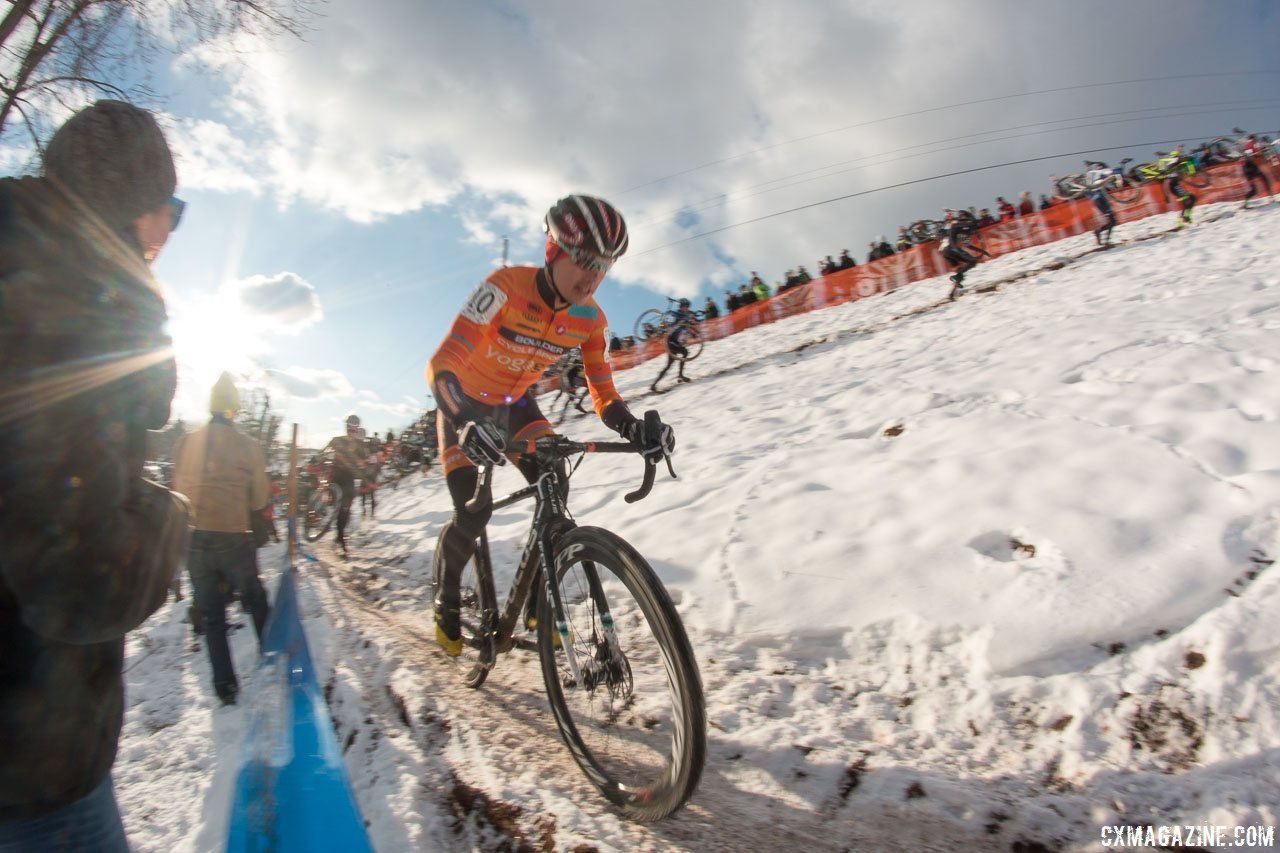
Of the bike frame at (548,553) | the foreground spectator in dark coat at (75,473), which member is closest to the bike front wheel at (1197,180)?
the bike frame at (548,553)

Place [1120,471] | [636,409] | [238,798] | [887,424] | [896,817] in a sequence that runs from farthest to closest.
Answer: [636,409] < [887,424] < [1120,471] < [238,798] < [896,817]

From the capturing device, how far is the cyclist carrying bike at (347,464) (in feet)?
33.6

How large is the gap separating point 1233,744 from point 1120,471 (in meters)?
2.20

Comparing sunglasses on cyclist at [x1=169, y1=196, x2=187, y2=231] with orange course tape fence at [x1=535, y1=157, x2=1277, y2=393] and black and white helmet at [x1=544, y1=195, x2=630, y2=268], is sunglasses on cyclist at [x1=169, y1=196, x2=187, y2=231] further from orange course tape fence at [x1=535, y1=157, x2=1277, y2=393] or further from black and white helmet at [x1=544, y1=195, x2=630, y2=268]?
orange course tape fence at [x1=535, y1=157, x2=1277, y2=393]

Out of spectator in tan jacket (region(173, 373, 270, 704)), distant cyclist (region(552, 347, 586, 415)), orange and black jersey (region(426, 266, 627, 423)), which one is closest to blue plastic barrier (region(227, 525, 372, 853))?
spectator in tan jacket (region(173, 373, 270, 704))

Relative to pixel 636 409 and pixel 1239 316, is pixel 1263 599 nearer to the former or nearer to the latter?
pixel 1239 316

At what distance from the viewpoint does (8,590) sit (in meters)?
0.91

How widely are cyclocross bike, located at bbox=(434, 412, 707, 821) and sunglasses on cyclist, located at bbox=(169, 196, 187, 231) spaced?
5.10 ft

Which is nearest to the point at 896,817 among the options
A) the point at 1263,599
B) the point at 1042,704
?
the point at 1042,704

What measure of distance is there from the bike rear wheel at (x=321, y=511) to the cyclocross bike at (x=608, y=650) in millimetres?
9102

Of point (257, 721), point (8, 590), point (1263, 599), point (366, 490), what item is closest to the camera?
point (8, 590)

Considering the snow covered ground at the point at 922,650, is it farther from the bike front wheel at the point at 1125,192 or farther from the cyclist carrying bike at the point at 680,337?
the bike front wheel at the point at 1125,192

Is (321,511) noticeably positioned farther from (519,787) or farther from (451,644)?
(519,787)

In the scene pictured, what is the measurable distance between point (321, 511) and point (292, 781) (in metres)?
11.0
